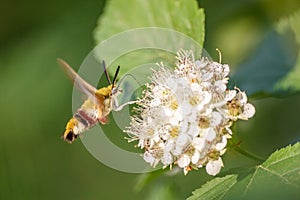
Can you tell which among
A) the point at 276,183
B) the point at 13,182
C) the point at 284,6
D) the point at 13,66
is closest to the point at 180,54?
the point at 276,183

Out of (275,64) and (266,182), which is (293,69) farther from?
(266,182)

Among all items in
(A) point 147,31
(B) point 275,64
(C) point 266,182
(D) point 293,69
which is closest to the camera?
(C) point 266,182

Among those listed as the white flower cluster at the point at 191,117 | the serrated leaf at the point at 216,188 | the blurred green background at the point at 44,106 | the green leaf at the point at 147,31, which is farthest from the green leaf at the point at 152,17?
the blurred green background at the point at 44,106

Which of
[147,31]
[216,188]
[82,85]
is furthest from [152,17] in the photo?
[216,188]

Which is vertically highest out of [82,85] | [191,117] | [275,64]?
[275,64]

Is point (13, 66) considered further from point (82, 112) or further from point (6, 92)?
point (82, 112)

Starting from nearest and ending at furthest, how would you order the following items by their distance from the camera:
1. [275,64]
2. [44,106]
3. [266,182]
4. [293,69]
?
[266,182] < [293,69] < [275,64] < [44,106]

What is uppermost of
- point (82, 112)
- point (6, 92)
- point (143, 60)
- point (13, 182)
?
point (6, 92)
